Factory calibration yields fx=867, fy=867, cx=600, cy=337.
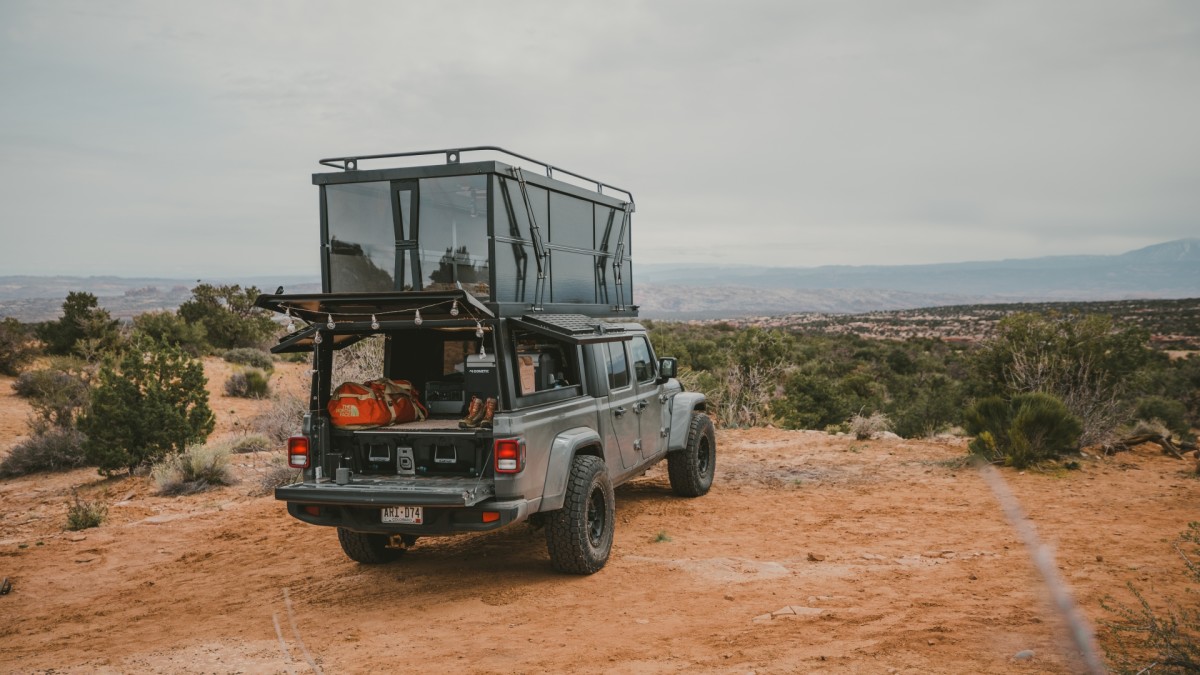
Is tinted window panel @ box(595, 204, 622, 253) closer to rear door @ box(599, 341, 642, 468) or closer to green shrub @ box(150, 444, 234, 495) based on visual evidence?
rear door @ box(599, 341, 642, 468)

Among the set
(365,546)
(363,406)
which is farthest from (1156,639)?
(365,546)

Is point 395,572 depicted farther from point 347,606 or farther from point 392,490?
point 392,490

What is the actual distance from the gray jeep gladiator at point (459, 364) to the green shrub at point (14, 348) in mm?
23158

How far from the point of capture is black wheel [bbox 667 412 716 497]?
10.0 metres

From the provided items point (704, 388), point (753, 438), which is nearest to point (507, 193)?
point (753, 438)

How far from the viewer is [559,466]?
688 centimetres

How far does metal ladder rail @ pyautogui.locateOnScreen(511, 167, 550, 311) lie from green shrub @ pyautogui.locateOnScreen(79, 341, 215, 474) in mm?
9116

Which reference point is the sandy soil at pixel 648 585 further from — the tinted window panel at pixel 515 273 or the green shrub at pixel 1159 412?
the green shrub at pixel 1159 412

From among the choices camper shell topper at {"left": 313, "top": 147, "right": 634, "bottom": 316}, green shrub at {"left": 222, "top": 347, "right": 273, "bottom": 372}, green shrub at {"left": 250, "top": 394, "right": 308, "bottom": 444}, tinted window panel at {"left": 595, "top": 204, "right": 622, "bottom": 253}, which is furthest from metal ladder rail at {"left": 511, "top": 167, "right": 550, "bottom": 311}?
green shrub at {"left": 222, "top": 347, "right": 273, "bottom": 372}

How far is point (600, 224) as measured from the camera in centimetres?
919

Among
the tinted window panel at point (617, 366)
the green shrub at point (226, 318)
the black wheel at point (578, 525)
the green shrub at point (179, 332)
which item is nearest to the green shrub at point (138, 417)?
the tinted window panel at point (617, 366)

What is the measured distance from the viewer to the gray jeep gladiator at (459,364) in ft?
21.3

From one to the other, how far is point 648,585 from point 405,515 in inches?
78.9

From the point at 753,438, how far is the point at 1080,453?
16.4ft
